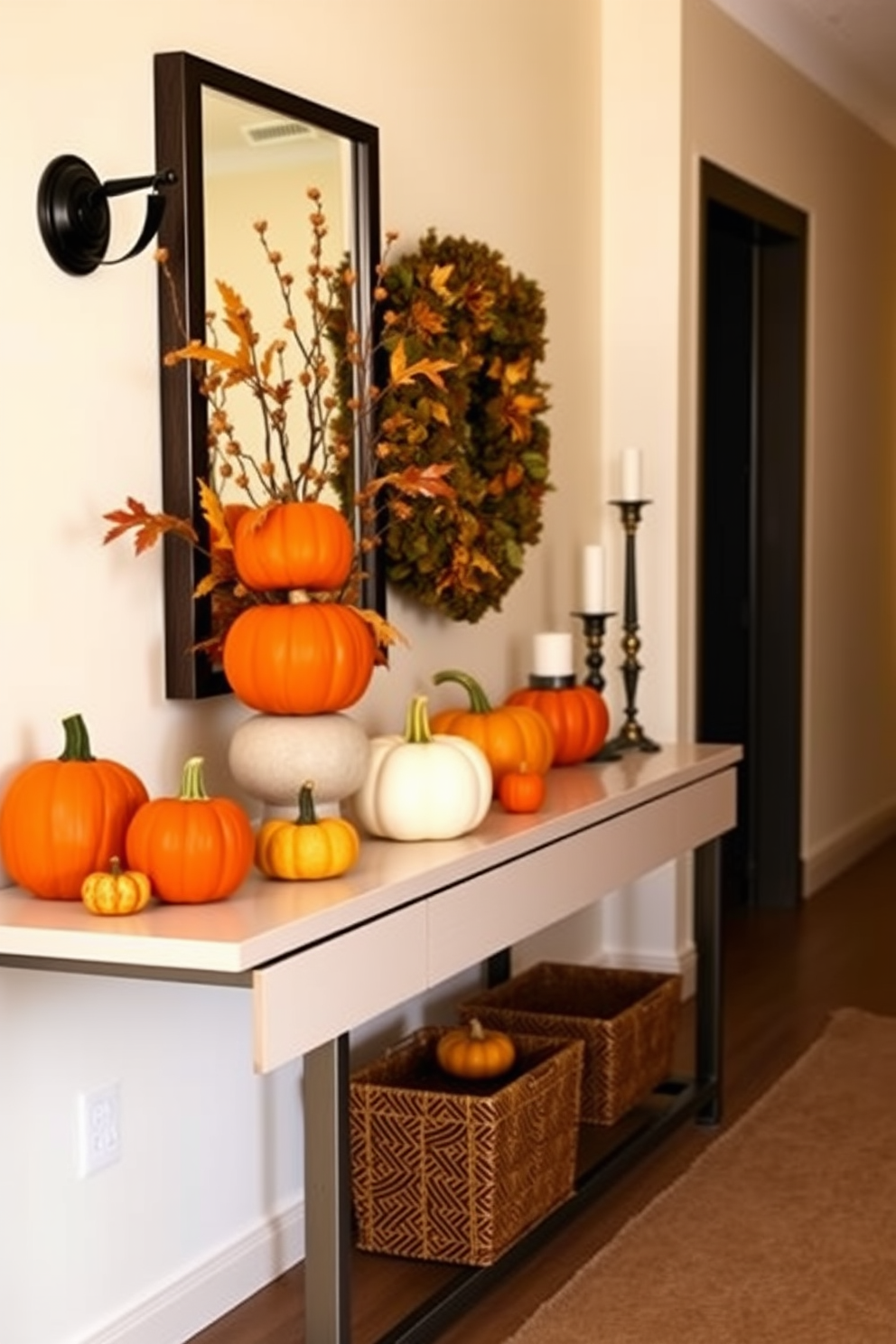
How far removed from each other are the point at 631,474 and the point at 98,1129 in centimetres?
206

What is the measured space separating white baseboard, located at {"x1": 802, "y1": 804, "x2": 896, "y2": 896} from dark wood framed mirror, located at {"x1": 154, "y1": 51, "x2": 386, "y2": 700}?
148 inches

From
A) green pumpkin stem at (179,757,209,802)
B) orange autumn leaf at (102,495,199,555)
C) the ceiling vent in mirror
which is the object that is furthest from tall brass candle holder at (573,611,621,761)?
green pumpkin stem at (179,757,209,802)

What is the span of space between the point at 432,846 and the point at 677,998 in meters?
1.34

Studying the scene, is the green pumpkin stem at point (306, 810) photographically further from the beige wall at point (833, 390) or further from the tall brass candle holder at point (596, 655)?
the beige wall at point (833, 390)

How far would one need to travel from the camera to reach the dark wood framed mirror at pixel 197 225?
3.01m

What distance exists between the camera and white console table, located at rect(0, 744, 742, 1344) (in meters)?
2.43

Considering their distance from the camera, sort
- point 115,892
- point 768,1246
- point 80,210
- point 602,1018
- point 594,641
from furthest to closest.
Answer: point 594,641, point 602,1018, point 768,1246, point 80,210, point 115,892

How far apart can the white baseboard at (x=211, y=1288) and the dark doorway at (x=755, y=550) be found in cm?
321

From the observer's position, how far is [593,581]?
4215 millimetres

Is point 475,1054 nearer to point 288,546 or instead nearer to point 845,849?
point 288,546

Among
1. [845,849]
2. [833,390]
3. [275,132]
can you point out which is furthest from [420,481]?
[845,849]

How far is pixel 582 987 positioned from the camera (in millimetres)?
4293

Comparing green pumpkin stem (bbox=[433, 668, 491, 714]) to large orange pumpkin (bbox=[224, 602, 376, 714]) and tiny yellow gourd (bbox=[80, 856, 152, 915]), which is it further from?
tiny yellow gourd (bbox=[80, 856, 152, 915])

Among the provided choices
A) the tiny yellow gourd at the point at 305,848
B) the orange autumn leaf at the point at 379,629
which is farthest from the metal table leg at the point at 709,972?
the tiny yellow gourd at the point at 305,848
